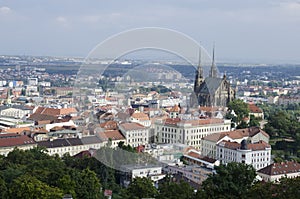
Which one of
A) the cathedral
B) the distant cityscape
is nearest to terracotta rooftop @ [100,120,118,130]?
the distant cityscape

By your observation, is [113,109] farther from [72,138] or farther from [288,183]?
[288,183]

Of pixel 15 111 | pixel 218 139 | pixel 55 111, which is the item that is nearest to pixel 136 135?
pixel 218 139

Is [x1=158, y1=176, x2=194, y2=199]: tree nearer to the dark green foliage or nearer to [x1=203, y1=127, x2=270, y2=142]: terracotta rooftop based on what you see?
[x1=203, y1=127, x2=270, y2=142]: terracotta rooftop

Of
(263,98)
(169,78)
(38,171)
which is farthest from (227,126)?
(263,98)

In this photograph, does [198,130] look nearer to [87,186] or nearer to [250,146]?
[250,146]

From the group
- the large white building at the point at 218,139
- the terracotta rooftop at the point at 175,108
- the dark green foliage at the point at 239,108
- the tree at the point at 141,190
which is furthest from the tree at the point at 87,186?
the dark green foliage at the point at 239,108

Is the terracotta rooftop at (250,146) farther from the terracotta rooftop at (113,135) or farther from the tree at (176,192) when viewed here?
the tree at (176,192)

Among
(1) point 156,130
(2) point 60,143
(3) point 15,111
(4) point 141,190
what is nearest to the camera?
(4) point 141,190
